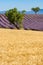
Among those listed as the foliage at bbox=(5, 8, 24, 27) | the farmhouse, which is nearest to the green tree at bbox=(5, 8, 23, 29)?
the foliage at bbox=(5, 8, 24, 27)

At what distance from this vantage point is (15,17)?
115 feet

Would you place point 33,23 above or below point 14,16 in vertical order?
below

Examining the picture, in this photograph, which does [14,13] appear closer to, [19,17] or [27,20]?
[19,17]

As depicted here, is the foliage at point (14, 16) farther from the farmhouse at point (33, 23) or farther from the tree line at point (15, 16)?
the farmhouse at point (33, 23)

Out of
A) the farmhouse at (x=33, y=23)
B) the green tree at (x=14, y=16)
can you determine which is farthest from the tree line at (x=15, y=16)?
the farmhouse at (x=33, y=23)

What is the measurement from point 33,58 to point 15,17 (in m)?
27.6

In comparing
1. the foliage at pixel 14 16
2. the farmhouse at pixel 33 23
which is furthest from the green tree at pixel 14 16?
the farmhouse at pixel 33 23

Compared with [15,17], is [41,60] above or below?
above

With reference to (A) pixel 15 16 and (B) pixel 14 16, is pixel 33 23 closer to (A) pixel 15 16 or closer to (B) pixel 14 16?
(B) pixel 14 16

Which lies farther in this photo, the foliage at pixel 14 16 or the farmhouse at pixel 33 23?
the foliage at pixel 14 16

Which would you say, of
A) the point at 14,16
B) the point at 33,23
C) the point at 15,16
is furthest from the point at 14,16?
the point at 33,23

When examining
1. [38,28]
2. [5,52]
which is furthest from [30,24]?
[5,52]

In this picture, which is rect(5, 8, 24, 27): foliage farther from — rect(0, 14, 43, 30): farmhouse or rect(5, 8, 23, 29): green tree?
rect(0, 14, 43, 30): farmhouse

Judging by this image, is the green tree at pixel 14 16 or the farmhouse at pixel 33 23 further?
the green tree at pixel 14 16
